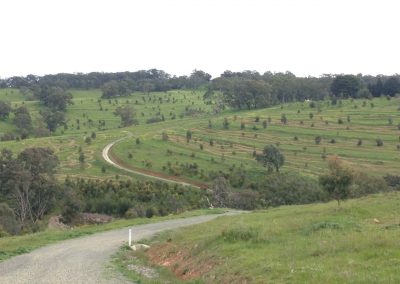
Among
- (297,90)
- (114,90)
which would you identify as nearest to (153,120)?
(114,90)

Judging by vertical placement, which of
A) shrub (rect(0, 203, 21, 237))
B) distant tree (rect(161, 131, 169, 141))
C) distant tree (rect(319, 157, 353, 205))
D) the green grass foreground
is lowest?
shrub (rect(0, 203, 21, 237))

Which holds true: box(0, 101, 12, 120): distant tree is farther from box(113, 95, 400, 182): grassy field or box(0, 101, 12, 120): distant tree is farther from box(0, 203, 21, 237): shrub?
box(0, 203, 21, 237): shrub

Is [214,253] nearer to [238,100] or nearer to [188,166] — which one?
[188,166]

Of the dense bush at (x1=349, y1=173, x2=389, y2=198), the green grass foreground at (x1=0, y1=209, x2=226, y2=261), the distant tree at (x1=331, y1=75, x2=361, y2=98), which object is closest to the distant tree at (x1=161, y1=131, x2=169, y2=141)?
the dense bush at (x1=349, y1=173, x2=389, y2=198)

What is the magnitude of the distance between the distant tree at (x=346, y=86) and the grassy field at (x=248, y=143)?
1516 centimetres

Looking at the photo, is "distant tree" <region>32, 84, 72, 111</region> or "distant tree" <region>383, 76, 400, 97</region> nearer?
"distant tree" <region>383, 76, 400, 97</region>

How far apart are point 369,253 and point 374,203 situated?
66.0 feet

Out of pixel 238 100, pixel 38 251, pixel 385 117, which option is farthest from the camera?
pixel 238 100

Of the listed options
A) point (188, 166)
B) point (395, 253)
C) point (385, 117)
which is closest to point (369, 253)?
point (395, 253)

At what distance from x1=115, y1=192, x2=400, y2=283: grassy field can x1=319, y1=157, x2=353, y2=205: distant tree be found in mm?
7350

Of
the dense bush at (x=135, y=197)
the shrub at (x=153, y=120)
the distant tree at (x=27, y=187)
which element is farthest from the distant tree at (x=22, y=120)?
the distant tree at (x=27, y=187)

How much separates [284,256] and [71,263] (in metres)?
10.6

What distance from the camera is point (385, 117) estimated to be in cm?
10762

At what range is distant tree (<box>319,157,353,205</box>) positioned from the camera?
3347 centimetres
